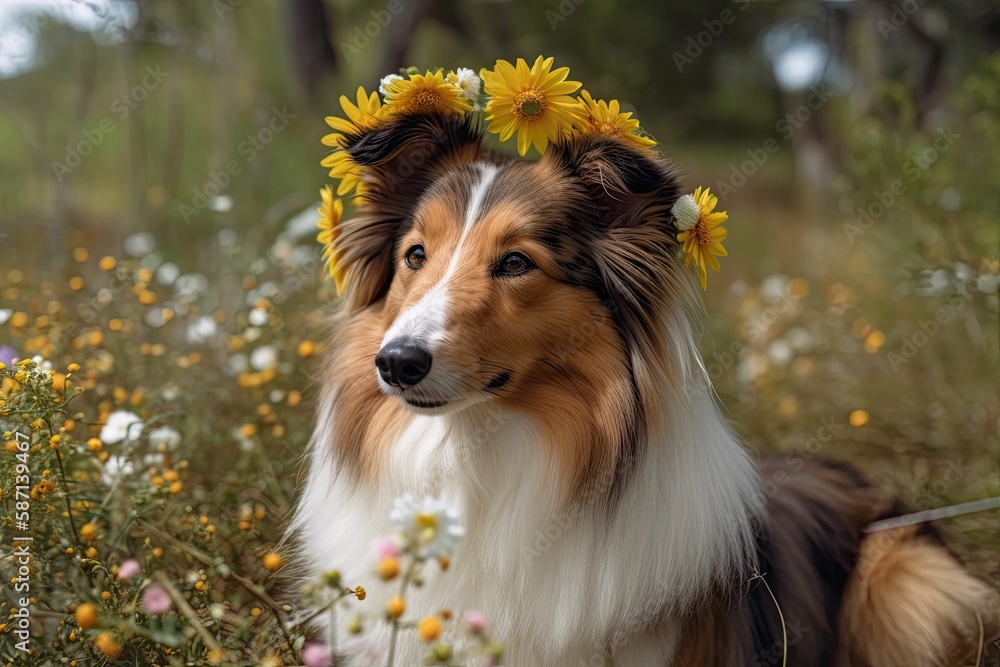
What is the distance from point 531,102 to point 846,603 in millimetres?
1976

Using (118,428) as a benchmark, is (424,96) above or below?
above

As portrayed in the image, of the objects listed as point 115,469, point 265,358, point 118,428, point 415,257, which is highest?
point 415,257

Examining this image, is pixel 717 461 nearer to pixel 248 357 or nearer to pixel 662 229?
pixel 662 229

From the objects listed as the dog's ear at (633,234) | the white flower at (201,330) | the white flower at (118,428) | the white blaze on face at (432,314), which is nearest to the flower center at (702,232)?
the dog's ear at (633,234)

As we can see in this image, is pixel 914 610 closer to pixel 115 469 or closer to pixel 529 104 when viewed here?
pixel 529 104

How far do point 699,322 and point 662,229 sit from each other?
359mm

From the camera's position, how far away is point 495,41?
26.9ft

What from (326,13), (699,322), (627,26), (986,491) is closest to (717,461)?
(699,322)

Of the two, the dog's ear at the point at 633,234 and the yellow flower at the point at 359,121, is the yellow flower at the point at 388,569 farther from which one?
the yellow flower at the point at 359,121

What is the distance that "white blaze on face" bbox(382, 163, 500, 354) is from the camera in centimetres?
229

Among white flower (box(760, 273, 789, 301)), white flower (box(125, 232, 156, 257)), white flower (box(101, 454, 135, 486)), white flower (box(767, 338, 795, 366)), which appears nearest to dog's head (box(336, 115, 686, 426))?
white flower (box(101, 454, 135, 486))

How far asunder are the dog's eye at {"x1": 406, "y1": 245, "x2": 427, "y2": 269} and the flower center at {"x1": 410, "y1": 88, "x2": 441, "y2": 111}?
453mm

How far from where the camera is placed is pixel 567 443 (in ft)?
8.34

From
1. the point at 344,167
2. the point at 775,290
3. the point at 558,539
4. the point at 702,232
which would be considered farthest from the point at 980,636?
the point at 775,290
